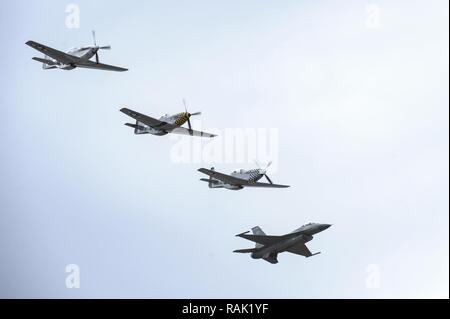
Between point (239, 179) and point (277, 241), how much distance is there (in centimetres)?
1411

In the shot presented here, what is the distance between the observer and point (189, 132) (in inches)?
6107

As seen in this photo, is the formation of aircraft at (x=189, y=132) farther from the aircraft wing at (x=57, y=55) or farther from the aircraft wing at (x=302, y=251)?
the aircraft wing at (x=302, y=251)

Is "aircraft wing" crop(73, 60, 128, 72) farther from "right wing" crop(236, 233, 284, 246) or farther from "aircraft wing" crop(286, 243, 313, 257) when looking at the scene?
"aircraft wing" crop(286, 243, 313, 257)

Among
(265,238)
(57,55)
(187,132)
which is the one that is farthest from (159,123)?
(265,238)

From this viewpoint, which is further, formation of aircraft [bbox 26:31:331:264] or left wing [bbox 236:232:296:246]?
left wing [bbox 236:232:296:246]

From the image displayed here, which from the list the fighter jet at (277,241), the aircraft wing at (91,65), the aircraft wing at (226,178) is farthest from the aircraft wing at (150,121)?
the fighter jet at (277,241)

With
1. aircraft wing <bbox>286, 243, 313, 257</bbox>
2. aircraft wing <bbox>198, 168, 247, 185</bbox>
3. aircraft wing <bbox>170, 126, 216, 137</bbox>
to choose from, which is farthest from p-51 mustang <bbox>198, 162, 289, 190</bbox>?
aircraft wing <bbox>286, 243, 313, 257</bbox>

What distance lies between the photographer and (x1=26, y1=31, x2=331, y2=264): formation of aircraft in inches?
5876

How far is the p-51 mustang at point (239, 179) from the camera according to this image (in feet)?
495
